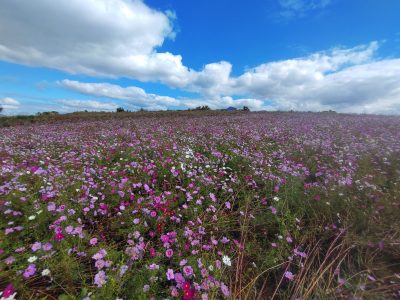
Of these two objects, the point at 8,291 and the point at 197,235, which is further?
the point at 197,235

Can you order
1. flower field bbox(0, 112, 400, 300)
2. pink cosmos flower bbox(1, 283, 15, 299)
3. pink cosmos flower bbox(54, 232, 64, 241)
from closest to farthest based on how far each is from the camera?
pink cosmos flower bbox(1, 283, 15, 299) < flower field bbox(0, 112, 400, 300) < pink cosmos flower bbox(54, 232, 64, 241)

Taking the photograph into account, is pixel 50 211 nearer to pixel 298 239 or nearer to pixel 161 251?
pixel 161 251

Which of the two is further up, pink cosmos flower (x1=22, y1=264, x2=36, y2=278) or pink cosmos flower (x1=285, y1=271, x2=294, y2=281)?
pink cosmos flower (x1=22, y1=264, x2=36, y2=278)

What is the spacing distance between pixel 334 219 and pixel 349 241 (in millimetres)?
637

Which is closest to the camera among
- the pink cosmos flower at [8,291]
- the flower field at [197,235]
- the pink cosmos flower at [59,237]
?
the pink cosmos flower at [8,291]

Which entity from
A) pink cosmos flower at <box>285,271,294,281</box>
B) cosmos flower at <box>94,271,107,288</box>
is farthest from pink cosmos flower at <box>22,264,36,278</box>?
pink cosmos flower at <box>285,271,294,281</box>

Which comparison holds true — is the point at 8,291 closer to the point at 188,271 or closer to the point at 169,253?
the point at 169,253

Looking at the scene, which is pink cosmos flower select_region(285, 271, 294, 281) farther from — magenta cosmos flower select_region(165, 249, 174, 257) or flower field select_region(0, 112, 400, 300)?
magenta cosmos flower select_region(165, 249, 174, 257)

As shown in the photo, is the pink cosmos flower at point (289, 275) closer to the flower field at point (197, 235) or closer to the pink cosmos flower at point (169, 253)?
the flower field at point (197, 235)

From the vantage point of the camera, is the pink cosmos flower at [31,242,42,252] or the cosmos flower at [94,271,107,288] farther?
the pink cosmos flower at [31,242,42,252]

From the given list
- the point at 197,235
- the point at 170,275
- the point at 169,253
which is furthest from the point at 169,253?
the point at 197,235

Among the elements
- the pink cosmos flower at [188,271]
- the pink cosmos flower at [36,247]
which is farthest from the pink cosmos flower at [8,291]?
the pink cosmos flower at [188,271]

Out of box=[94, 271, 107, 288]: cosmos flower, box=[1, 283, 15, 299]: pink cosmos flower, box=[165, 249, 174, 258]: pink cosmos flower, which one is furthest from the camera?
box=[165, 249, 174, 258]: pink cosmos flower

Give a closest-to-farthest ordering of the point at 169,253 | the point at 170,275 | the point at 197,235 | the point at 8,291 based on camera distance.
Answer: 1. the point at 8,291
2. the point at 170,275
3. the point at 169,253
4. the point at 197,235
